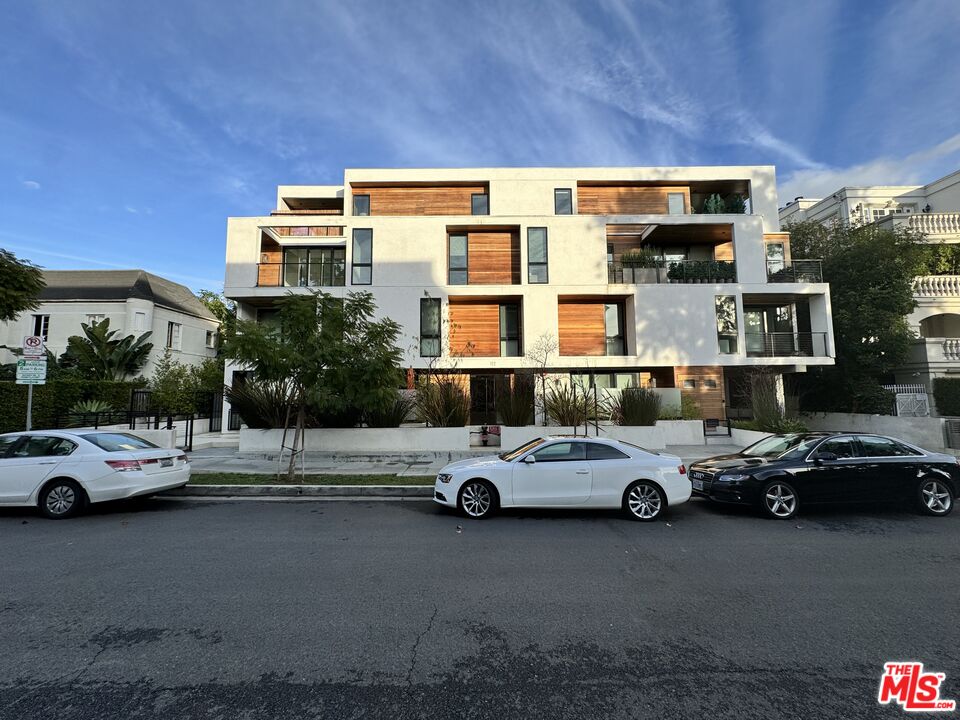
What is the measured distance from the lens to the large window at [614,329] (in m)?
21.7

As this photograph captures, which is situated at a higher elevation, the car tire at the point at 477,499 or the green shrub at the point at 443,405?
the green shrub at the point at 443,405

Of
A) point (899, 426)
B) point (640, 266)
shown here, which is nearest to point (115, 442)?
point (640, 266)

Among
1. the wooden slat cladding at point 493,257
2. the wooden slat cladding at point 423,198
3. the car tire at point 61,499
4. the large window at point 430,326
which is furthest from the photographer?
the wooden slat cladding at point 423,198

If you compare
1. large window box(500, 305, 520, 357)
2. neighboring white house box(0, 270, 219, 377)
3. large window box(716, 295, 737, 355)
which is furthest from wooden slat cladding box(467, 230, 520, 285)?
neighboring white house box(0, 270, 219, 377)

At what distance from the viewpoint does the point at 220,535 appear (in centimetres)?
643

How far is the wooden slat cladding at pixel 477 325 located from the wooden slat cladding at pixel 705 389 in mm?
8649

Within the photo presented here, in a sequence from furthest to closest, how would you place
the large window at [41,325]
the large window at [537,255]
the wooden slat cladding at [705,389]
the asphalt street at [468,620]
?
the large window at [41,325]
the large window at [537,255]
the wooden slat cladding at [705,389]
the asphalt street at [468,620]

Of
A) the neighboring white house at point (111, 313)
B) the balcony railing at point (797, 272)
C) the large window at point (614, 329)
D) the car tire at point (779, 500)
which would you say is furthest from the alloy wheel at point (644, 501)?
the neighboring white house at point (111, 313)

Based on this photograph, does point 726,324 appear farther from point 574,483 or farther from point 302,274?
point 302,274

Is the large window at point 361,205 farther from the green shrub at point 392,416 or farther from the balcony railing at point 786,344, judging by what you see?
the balcony railing at point 786,344

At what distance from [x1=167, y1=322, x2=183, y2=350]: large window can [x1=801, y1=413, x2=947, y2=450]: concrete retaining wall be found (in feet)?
131

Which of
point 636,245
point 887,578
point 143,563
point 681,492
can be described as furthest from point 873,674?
point 636,245

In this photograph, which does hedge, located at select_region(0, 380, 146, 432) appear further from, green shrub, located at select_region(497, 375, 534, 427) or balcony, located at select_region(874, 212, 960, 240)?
balcony, located at select_region(874, 212, 960, 240)

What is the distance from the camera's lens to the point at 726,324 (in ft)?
68.5
